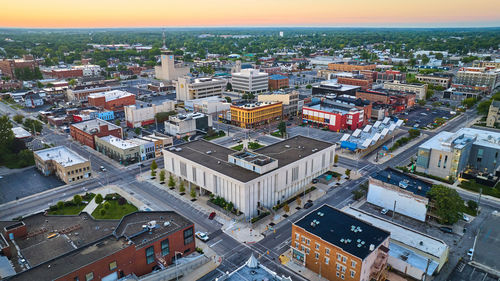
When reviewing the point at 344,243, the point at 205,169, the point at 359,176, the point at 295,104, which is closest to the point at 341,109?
the point at 295,104

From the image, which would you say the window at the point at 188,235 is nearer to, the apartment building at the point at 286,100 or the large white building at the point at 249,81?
the apartment building at the point at 286,100

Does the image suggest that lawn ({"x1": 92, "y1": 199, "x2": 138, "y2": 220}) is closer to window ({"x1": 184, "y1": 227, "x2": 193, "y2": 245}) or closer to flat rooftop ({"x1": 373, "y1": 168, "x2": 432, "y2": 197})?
window ({"x1": 184, "y1": 227, "x2": 193, "y2": 245})

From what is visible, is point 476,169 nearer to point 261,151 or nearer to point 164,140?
point 261,151

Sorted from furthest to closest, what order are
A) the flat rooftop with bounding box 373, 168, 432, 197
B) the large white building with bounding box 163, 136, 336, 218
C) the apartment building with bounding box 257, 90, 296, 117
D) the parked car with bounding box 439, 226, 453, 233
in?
the apartment building with bounding box 257, 90, 296, 117
the flat rooftop with bounding box 373, 168, 432, 197
the large white building with bounding box 163, 136, 336, 218
the parked car with bounding box 439, 226, 453, 233

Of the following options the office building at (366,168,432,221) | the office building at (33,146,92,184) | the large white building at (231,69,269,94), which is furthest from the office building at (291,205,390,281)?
the large white building at (231,69,269,94)

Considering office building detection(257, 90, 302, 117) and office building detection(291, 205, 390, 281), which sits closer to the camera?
office building detection(291, 205, 390, 281)
